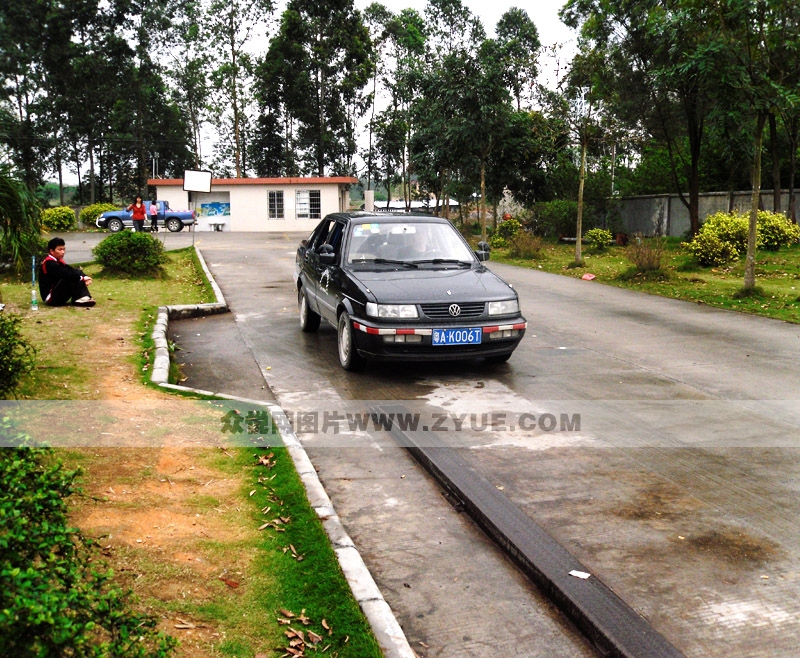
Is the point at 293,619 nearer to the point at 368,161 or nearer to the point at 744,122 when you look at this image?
the point at 744,122

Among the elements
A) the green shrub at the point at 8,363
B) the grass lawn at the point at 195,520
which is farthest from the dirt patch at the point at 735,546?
the green shrub at the point at 8,363

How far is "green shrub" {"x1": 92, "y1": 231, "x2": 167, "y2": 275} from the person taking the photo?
16.6 meters

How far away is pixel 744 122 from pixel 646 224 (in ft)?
57.4

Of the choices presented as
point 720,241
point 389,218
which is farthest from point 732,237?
point 389,218

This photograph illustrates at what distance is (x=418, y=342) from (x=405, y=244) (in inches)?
77.3

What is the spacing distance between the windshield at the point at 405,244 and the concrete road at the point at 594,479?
4.31ft

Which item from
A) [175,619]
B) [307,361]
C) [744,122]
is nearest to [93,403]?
[307,361]

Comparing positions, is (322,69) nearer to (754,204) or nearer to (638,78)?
(638,78)

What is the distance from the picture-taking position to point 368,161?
6212 cm

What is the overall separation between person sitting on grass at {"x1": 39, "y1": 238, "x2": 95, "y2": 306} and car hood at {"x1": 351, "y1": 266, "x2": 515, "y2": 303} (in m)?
5.61

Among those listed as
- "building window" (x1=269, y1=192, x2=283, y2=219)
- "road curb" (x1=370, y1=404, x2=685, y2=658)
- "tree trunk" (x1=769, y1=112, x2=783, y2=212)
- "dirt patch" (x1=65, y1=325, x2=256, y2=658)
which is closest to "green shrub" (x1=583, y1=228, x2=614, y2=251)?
"tree trunk" (x1=769, y1=112, x2=783, y2=212)

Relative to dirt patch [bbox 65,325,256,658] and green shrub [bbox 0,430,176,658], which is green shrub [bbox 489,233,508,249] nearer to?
dirt patch [bbox 65,325,256,658]

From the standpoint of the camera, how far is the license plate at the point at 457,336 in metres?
7.94

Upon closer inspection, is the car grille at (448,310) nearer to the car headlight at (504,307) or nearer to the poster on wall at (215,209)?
the car headlight at (504,307)
